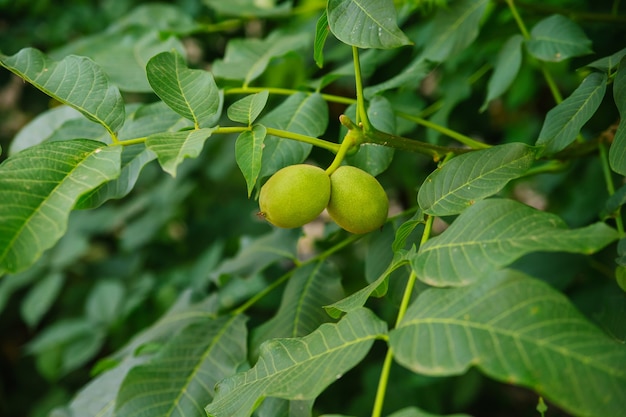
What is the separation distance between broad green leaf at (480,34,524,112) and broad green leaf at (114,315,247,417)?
0.52 m

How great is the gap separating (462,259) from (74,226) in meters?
1.64

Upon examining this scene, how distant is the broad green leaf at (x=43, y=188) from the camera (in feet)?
1.73

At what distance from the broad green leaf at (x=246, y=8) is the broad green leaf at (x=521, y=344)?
35.6 inches

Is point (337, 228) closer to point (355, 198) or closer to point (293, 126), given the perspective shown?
point (293, 126)

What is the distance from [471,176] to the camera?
0.69m

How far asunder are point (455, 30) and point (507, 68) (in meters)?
0.10

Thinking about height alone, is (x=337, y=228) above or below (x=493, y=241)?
below

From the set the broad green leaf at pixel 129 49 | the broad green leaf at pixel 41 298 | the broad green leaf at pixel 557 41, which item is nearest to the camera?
the broad green leaf at pixel 557 41

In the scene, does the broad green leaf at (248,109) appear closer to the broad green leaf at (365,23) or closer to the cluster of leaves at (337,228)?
the cluster of leaves at (337,228)

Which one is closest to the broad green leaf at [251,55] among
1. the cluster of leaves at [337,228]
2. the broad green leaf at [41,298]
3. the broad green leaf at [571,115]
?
the cluster of leaves at [337,228]

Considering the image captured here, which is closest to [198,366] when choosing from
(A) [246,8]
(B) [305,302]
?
(B) [305,302]

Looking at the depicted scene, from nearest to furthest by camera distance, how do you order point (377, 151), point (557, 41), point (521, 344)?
point (521, 344)
point (377, 151)
point (557, 41)

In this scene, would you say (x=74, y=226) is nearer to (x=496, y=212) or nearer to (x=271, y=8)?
(x=271, y=8)

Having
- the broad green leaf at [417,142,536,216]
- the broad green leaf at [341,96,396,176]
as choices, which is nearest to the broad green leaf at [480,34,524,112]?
the broad green leaf at [341,96,396,176]
